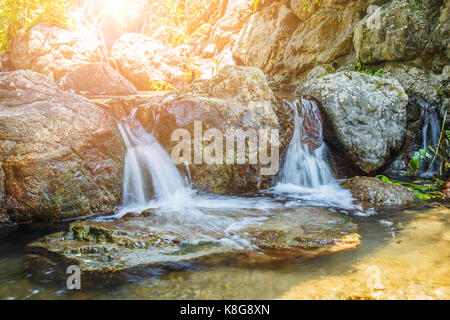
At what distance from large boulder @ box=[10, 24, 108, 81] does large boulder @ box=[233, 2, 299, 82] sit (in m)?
9.22

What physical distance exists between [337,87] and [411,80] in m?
2.49

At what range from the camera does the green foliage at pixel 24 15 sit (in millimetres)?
14492

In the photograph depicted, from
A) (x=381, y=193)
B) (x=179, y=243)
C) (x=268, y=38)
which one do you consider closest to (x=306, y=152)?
(x=381, y=193)

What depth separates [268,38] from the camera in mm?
14742

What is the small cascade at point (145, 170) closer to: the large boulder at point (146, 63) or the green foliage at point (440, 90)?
the green foliage at point (440, 90)

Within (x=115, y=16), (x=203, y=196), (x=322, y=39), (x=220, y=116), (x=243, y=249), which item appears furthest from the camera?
(x=115, y=16)

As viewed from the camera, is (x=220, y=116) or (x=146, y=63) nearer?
(x=220, y=116)

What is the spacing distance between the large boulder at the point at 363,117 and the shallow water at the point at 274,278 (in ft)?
9.70

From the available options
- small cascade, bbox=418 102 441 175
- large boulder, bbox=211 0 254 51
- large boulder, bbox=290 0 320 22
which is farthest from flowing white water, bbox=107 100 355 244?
large boulder, bbox=211 0 254 51

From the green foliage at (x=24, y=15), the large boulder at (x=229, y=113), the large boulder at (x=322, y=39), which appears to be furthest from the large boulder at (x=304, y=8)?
the green foliage at (x=24, y=15)

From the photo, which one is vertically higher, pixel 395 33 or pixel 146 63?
pixel 146 63

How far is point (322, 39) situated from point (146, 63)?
10548mm

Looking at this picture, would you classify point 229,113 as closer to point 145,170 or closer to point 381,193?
point 145,170

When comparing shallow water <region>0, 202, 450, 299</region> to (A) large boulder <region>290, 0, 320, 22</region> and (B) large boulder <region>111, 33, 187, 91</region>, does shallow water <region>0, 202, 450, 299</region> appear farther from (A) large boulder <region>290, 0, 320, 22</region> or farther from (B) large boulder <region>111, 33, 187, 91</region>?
(B) large boulder <region>111, 33, 187, 91</region>
